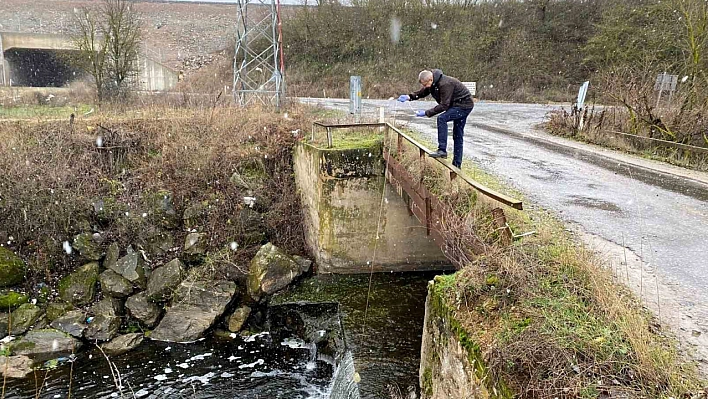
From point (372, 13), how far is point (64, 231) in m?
30.3

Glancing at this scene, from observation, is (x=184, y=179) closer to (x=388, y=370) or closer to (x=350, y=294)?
(x=350, y=294)

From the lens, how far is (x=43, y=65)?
34594 mm

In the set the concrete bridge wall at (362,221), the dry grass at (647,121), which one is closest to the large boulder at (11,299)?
the concrete bridge wall at (362,221)

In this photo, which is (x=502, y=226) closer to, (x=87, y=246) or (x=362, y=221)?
(x=362, y=221)

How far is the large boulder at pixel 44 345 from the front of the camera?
980 cm

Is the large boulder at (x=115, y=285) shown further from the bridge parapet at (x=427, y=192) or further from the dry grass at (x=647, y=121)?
the dry grass at (x=647, y=121)

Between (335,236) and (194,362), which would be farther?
(335,236)

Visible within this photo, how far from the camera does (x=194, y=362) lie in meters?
9.47

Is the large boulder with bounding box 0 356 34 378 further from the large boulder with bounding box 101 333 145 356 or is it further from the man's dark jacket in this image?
the man's dark jacket

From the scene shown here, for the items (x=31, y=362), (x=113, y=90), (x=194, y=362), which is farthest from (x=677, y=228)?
(x=113, y=90)

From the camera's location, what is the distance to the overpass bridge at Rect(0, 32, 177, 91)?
1199 inches

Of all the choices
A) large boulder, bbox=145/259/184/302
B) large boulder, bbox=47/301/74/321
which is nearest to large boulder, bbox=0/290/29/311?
large boulder, bbox=47/301/74/321

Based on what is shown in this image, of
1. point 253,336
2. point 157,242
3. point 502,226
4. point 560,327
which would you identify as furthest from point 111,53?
point 560,327

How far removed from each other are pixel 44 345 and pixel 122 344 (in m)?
1.62
